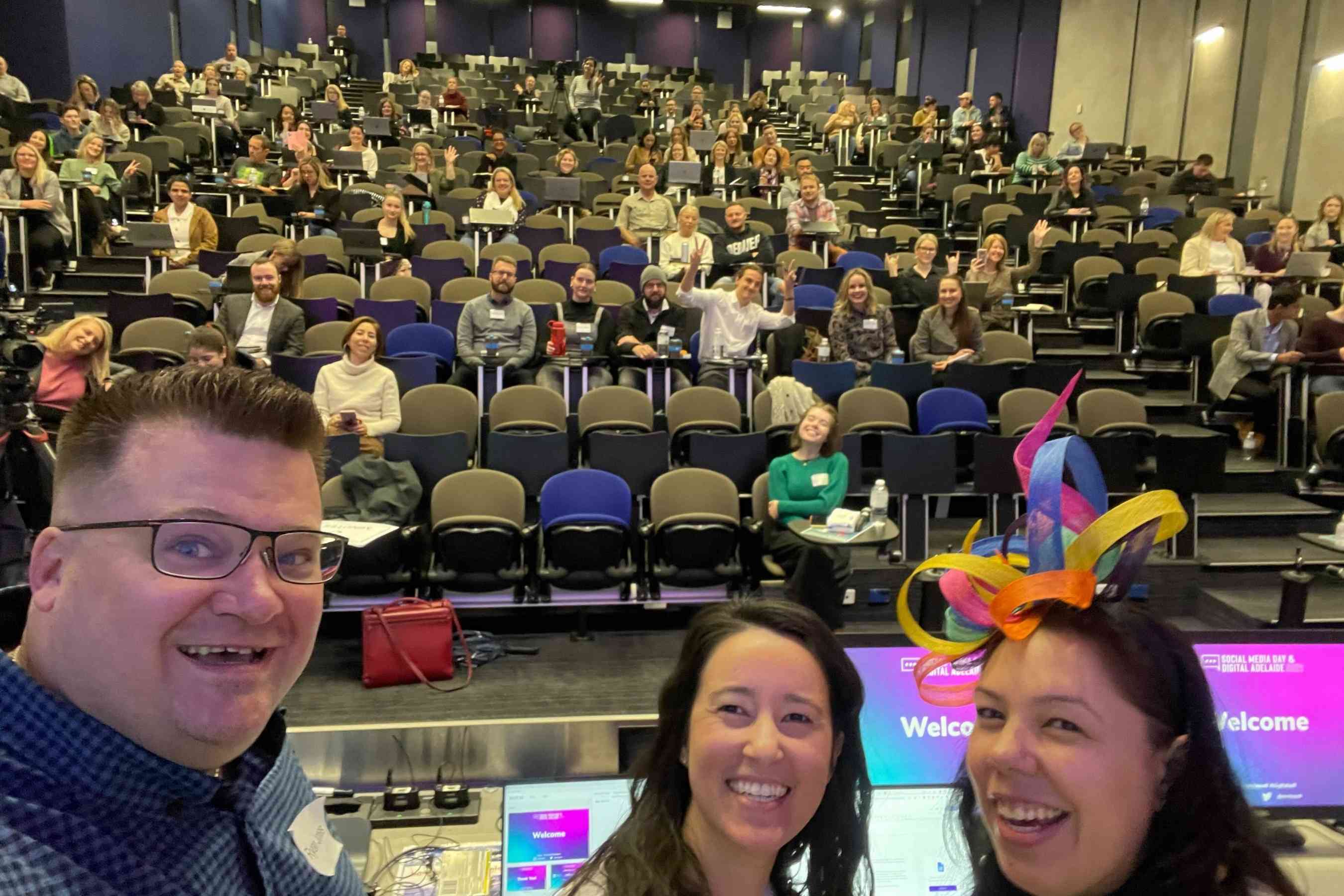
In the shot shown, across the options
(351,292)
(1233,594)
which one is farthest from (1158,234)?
(351,292)

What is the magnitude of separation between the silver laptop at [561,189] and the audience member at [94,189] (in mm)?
4065

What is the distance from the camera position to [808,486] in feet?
17.5

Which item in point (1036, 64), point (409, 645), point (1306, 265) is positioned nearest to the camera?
point (409, 645)

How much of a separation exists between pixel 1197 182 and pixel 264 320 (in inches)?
455

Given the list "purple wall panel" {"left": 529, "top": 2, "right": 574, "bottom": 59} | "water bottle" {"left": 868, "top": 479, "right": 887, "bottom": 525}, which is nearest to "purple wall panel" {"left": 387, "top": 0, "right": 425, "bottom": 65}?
"purple wall panel" {"left": 529, "top": 2, "right": 574, "bottom": 59}

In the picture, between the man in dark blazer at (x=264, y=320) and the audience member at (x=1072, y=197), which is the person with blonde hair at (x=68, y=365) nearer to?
the man in dark blazer at (x=264, y=320)

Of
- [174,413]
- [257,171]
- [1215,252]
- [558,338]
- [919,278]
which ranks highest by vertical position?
[257,171]

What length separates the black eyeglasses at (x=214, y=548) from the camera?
84 centimetres

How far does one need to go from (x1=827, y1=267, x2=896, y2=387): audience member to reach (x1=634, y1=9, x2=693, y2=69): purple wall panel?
19893 mm

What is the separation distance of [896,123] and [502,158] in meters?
8.28

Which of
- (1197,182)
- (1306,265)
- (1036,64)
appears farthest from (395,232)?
(1036,64)

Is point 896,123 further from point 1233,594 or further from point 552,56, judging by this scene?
point 1233,594

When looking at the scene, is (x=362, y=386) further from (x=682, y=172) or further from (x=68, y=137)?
(x=68, y=137)

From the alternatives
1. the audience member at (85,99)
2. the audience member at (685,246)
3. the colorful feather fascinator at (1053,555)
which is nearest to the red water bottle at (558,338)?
the audience member at (685,246)
